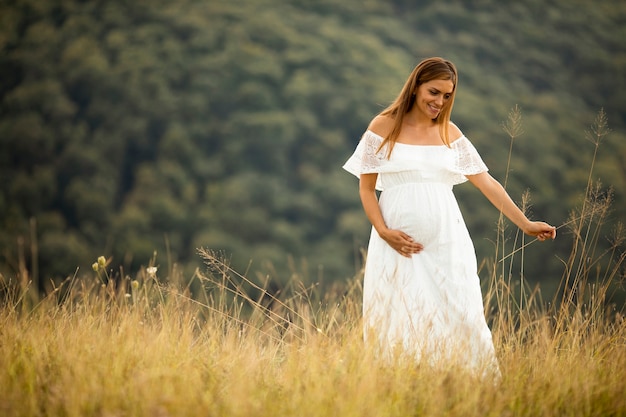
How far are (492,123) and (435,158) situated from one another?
160ft

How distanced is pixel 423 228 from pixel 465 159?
413 millimetres

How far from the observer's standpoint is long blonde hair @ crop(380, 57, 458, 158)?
3.51m

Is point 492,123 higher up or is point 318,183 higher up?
point 492,123

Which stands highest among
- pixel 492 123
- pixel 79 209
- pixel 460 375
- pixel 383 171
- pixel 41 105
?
pixel 383 171

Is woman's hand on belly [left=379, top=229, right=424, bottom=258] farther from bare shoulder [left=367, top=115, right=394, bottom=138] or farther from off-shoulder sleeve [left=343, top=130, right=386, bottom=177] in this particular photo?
bare shoulder [left=367, top=115, right=394, bottom=138]

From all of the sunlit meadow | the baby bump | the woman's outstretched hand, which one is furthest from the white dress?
the woman's outstretched hand

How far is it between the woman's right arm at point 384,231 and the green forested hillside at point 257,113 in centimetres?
3075

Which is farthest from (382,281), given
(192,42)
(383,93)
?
(192,42)

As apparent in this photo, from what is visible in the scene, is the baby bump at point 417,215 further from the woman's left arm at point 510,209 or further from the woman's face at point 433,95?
the woman's face at point 433,95

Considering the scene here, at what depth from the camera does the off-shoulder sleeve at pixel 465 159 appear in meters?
3.57

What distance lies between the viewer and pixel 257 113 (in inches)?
2105

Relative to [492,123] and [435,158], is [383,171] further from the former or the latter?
[492,123]

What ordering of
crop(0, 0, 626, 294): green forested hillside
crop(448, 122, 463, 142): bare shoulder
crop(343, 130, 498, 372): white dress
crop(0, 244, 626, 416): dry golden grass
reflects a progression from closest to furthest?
crop(0, 244, 626, 416): dry golden grass < crop(343, 130, 498, 372): white dress < crop(448, 122, 463, 142): bare shoulder < crop(0, 0, 626, 294): green forested hillside

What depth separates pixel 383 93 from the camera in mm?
54844
